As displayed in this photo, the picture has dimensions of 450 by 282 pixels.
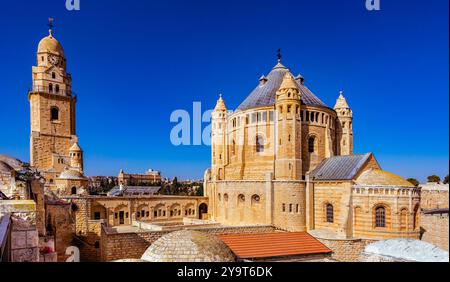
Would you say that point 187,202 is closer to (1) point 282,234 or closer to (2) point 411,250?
(1) point 282,234

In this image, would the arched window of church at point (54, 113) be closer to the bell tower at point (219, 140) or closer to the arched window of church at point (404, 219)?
the bell tower at point (219, 140)

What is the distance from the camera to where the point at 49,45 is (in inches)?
1516

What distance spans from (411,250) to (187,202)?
3032 cm

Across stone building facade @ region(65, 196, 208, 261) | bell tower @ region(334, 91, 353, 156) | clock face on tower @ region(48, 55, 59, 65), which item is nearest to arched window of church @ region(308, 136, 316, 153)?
bell tower @ region(334, 91, 353, 156)

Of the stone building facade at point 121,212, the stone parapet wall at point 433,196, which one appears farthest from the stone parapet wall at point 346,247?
the stone parapet wall at point 433,196

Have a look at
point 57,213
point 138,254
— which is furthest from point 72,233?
point 138,254

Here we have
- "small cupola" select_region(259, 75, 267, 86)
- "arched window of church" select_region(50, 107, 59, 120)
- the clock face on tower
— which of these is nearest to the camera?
"small cupola" select_region(259, 75, 267, 86)

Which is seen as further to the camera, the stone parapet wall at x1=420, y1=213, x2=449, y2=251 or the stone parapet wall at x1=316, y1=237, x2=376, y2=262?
the stone parapet wall at x1=316, y1=237, x2=376, y2=262

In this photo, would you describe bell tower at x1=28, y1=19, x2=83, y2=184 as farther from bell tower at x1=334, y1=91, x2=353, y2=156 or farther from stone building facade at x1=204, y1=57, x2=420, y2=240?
bell tower at x1=334, y1=91, x2=353, y2=156

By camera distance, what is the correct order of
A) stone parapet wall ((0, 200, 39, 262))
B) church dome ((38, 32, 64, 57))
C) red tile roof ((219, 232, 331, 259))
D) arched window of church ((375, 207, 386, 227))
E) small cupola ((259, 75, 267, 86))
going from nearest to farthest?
stone parapet wall ((0, 200, 39, 262)) < red tile roof ((219, 232, 331, 259)) < arched window of church ((375, 207, 386, 227)) < small cupola ((259, 75, 267, 86)) < church dome ((38, 32, 64, 57))

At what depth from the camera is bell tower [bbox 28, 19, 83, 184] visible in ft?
119

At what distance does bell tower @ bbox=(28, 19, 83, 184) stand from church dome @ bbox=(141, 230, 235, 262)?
1171 inches
